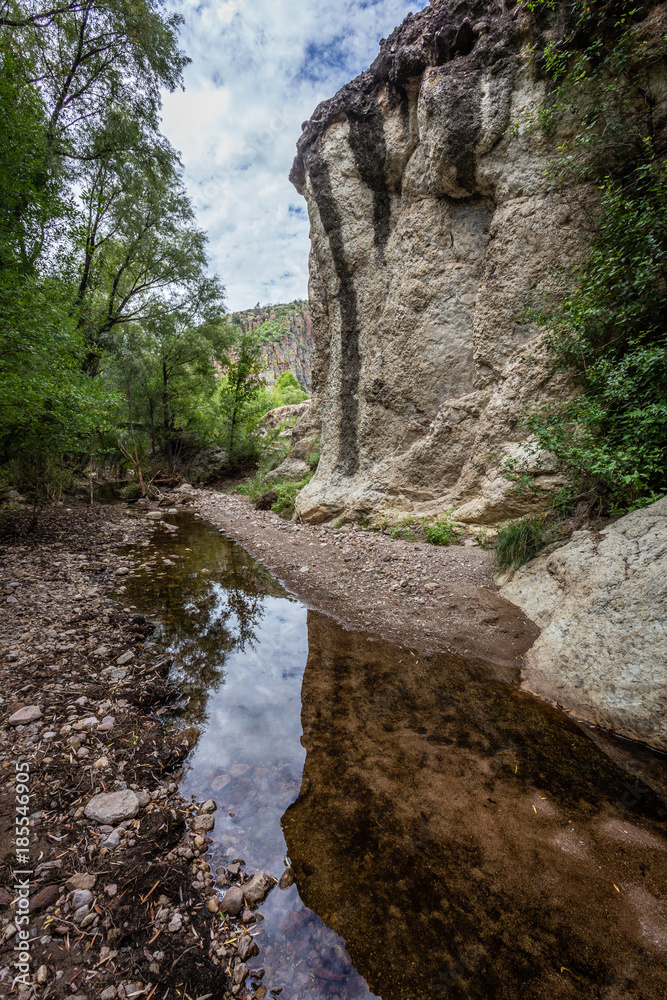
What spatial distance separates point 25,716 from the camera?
10.2ft

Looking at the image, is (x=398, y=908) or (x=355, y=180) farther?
(x=355, y=180)

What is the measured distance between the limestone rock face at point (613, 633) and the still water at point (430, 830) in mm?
273

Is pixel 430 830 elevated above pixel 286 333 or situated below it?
below

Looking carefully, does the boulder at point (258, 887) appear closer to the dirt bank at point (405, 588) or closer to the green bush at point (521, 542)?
the dirt bank at point (405, 588)

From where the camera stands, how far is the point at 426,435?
382 inches

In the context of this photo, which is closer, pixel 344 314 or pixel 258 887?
pixel 258 887

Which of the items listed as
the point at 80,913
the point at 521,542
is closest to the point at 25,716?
the point at 80,913

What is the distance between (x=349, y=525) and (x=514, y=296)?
260 inches

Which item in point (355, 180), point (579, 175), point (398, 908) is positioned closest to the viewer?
point (398, 908)

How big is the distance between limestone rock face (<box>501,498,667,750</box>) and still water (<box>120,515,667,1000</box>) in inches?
Result: 10.7

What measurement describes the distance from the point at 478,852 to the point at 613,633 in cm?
239

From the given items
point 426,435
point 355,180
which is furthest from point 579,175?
point 355,180

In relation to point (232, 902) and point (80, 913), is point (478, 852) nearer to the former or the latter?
point (232, 902)

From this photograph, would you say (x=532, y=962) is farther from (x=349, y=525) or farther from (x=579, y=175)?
(x=579, y=175)
